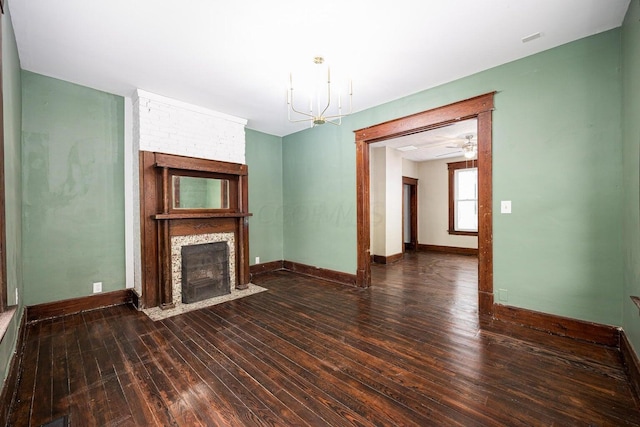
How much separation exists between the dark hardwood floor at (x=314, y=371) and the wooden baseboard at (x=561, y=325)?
0.33 ft

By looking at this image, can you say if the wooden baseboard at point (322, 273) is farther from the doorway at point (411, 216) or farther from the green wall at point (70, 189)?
the doorway at point (411, 216)

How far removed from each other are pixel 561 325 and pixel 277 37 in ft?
12.7

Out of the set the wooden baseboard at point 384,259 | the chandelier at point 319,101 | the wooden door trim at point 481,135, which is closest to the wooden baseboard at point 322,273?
the wooden door trim at point 481,135

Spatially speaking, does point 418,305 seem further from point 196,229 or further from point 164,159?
point 164,159

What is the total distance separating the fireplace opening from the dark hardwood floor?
54cm

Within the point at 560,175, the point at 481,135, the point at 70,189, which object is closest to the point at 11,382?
the point at 70,189

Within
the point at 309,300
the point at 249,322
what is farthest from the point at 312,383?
the point at 309,300

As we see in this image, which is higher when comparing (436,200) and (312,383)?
(436,200)

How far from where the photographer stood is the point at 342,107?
4.14 metres

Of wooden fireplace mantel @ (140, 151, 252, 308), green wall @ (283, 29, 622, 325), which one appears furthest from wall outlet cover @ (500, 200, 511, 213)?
wooden fireplace mantel @ (140, 151, 252, 308)

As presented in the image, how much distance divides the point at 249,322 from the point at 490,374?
2324mm

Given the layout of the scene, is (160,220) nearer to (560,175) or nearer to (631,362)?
(560,175)

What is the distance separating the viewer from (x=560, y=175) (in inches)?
102

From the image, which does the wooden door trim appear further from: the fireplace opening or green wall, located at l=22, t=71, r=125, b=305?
green wall, located at l=22, t=71, r=125, b=305
